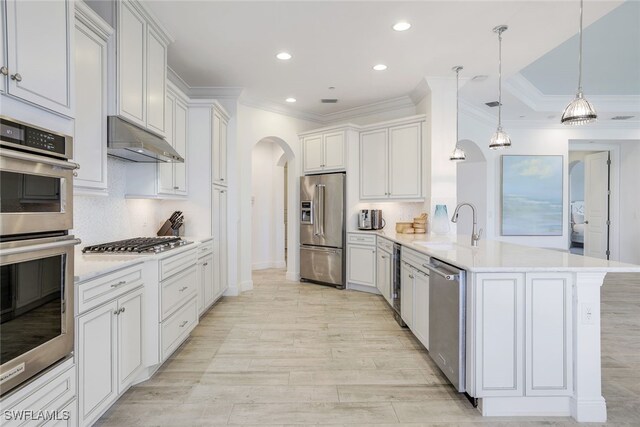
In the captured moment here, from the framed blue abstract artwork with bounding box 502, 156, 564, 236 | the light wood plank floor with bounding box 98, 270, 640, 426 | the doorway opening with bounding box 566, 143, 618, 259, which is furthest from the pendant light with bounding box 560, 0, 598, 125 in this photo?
the doorway opening with bounding box 566, 143, 618, 259

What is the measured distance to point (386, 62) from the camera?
155 inches

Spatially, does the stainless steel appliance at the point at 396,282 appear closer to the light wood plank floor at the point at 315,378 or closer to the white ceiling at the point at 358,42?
the light wood plank floor at the point at 315,378

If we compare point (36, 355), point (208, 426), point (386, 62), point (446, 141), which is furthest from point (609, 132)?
point (36, 355)

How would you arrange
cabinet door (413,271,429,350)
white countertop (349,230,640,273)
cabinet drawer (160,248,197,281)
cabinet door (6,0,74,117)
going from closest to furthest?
cabinet door (6,0,74,117) < white countertop (349,230,640,273) < cabinet drawer (160,248,197,281) < cabinet door (413,271,429,350)

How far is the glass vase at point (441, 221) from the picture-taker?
13.7 feet

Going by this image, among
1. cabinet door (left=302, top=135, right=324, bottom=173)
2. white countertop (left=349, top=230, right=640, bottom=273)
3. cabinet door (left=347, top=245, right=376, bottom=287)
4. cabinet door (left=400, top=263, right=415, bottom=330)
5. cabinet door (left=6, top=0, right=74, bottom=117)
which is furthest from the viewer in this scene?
cabinet door (left=302, top=135, right=324, bottom=173)

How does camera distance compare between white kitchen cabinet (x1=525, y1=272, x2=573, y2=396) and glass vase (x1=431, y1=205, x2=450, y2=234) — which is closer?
white kitchen cabinet (x1=525, y1=272, x2=573, y2=396)

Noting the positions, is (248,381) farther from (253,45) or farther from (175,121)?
(253,45)

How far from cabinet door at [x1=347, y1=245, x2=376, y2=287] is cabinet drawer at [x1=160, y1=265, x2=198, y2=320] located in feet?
8.35

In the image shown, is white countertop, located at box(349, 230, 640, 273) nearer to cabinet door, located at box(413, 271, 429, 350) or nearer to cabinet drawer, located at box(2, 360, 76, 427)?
cabinet door, located at box(413, 271, 429, 350)

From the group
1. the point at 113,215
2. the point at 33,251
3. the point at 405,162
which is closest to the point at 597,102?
the point at 405,162

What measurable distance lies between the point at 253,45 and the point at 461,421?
3.69 metres

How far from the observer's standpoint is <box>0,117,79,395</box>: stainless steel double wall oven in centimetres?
128

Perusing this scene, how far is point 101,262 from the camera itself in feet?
6.68
